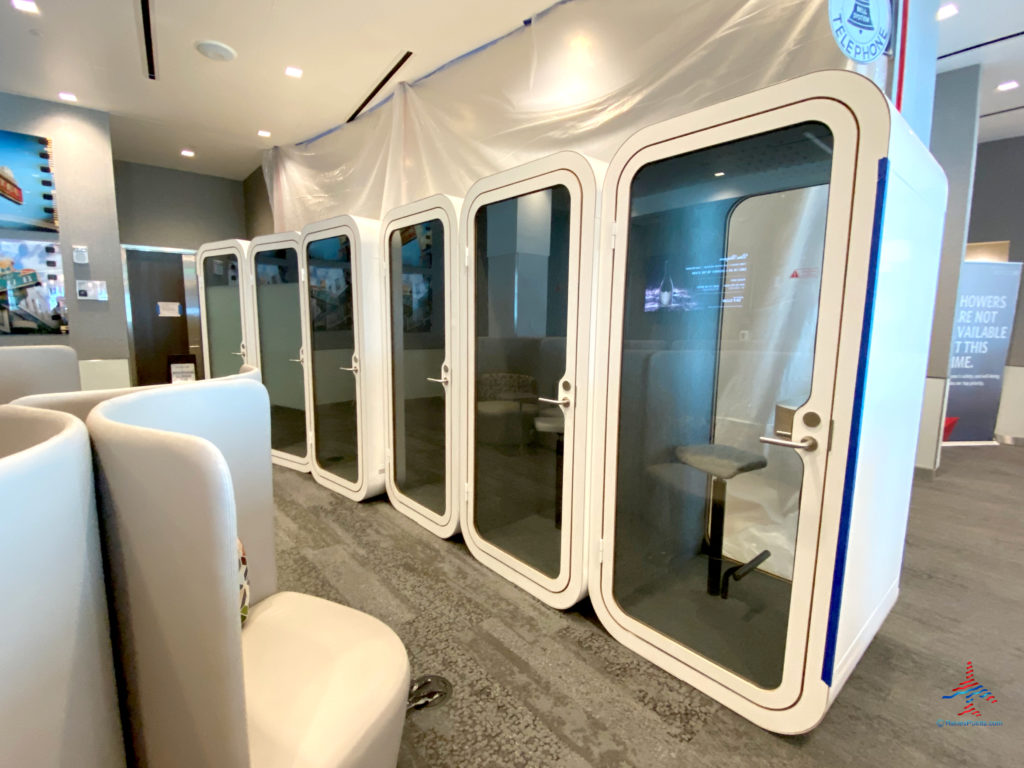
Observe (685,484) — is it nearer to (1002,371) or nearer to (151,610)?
(151,610)

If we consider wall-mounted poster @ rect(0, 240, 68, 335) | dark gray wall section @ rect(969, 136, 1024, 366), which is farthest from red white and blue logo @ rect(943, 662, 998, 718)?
wall-mounted poster @ rect(0, 240, 68, 335)

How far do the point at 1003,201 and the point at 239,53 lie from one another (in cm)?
753

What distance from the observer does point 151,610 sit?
0.81m

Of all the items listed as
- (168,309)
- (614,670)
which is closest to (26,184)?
(168,309)

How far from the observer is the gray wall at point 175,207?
5.50 metres

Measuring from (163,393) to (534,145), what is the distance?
229 centimetres

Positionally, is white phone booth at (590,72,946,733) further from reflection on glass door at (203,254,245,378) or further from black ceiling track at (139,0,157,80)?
reflection on glass door at (203,254,245,378)

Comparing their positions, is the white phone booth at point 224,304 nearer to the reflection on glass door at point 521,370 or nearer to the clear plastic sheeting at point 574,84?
the clear plastic sheeting at point 574,84

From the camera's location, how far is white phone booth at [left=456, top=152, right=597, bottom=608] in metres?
1.94

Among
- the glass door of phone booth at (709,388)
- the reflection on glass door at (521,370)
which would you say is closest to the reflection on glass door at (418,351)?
the reflection on glass door at (521,370)

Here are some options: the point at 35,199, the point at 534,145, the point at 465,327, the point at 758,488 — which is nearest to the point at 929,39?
the point at 534,145

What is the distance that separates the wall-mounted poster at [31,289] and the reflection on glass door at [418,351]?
11.4ft

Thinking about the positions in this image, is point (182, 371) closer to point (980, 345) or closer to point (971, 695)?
point (971, 695)

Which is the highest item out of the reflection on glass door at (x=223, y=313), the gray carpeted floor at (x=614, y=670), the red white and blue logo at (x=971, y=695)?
the reflection on glass door at (x=223, y=313)
